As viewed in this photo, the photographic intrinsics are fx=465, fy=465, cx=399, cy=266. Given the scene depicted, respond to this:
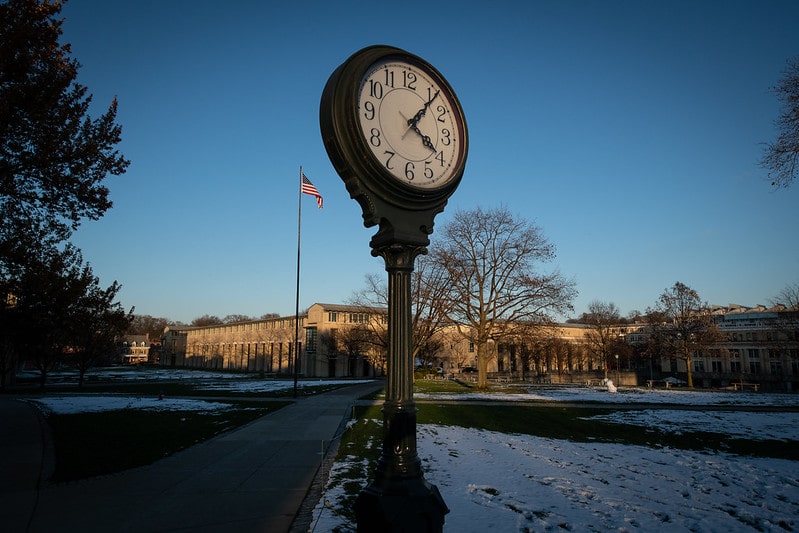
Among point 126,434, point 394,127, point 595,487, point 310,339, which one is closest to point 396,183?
point 394,127

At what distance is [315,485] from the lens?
7.22 metres

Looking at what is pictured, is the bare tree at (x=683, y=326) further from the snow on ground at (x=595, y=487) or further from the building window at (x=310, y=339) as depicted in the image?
the building window at (x=310, y=339)

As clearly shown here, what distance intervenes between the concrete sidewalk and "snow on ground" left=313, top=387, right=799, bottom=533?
85 cm

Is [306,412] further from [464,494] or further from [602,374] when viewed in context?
[602,374]

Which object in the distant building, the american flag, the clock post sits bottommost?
the distant building

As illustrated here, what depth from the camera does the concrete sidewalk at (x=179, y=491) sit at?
5523 millimetres

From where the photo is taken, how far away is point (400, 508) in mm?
2924

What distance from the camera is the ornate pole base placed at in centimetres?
290

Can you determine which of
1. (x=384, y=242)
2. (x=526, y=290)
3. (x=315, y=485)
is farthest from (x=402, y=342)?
(x=526, y=290)

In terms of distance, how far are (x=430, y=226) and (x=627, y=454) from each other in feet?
27.7

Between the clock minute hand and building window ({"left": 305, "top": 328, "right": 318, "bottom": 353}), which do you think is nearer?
the clock minute hand

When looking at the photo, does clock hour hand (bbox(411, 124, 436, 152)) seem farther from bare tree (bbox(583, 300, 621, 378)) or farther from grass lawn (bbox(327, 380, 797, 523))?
bare tree (bbox(583, 300, 621, 378))

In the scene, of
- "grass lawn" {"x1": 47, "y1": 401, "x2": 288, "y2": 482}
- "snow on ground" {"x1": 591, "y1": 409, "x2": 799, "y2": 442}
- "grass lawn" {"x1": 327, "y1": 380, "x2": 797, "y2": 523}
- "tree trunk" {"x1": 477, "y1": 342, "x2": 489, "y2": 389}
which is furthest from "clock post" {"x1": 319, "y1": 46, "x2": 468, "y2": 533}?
"tree trunk" {"x1": 477, "y1": 342, "x2": 489, "y2": 389}

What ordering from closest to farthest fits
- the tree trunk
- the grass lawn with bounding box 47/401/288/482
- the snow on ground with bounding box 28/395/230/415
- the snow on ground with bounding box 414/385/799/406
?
the grass lawn with bounding box 47/401/288/482
the snow on ground with bounding box 28/395/230/415
the snow on ground with bounding box 414/385/799/406
the tree trunk
